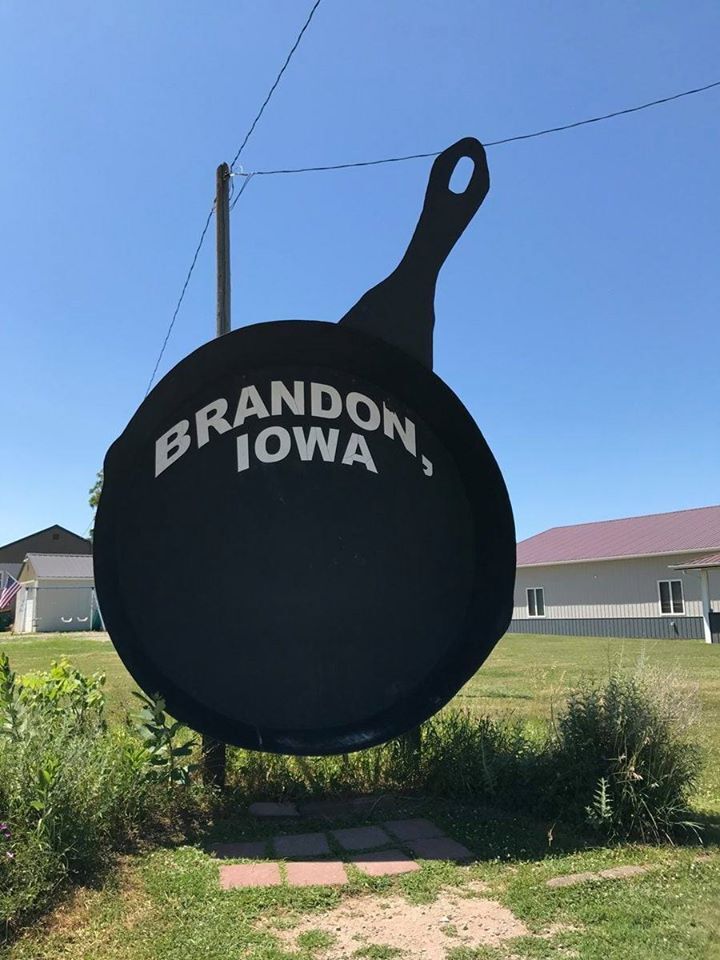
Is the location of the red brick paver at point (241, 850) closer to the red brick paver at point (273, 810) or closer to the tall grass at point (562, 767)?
the red brick paver at point (273, 810)

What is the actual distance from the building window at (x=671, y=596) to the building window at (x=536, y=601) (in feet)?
18.4

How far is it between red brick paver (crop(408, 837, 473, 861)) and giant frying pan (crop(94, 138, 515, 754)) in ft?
1.84

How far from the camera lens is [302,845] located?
3.72m

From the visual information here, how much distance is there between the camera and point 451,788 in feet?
14.6

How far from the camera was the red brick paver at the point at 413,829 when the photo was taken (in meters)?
3.86

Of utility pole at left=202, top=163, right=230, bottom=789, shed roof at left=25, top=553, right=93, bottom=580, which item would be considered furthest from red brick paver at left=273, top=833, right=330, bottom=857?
shed roof at left=25, top=553, right=93, bottom=580

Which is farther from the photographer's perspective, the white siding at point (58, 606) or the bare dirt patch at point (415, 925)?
the white siding at point (58, 606)

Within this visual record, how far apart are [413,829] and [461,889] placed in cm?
74

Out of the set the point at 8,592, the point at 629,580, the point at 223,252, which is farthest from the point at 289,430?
the point at 8,592

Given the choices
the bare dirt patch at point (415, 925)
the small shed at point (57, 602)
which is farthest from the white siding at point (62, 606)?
the bare dirt patch at point (415, 925)

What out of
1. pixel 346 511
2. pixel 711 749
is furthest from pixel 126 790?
pixel 711 749

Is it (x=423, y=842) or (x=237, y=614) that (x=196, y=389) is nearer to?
(x=237, y=614)

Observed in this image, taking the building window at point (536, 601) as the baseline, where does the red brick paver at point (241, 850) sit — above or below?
below

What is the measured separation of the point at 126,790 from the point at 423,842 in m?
1.47
